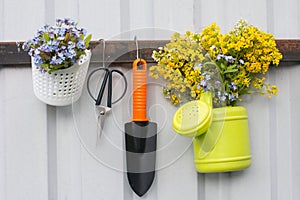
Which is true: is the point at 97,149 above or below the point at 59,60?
below

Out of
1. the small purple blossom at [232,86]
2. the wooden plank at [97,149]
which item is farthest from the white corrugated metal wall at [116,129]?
the small purple blossom at [232,86]

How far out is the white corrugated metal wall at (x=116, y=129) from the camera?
135 cm

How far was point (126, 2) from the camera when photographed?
1.42 metres

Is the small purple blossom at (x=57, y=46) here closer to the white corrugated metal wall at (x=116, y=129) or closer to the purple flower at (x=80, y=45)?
the purple flower at (x=80, y=45)

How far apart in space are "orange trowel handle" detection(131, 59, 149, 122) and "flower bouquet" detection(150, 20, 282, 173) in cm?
3

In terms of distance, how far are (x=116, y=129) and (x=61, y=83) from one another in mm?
207

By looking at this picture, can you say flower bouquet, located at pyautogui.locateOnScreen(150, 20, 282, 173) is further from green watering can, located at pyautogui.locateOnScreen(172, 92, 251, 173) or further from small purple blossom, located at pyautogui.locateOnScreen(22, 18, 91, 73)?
small purple blossom, located at pyautogui.locateOnScreen(22, 18, 91, 73)

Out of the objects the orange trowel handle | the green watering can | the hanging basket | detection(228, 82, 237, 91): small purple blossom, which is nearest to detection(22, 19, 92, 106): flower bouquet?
the hanging basket

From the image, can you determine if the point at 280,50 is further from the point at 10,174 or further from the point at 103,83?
the point at 10,174

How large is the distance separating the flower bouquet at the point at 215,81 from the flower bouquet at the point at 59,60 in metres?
0.20

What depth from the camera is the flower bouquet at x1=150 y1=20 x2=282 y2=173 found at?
131cm

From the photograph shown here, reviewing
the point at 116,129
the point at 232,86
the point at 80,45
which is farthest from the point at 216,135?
the point at 80,45

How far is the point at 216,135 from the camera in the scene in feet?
4.32

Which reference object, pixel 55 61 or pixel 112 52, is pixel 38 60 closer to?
pixel 55 61
